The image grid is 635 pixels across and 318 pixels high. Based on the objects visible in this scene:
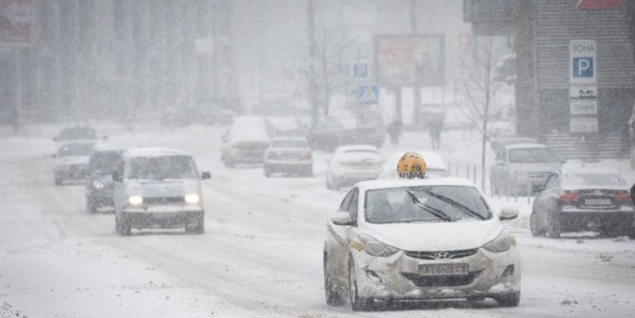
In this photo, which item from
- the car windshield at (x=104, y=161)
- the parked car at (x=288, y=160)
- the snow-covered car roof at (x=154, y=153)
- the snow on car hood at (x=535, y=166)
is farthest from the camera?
the parked car at (x=288, y=160)

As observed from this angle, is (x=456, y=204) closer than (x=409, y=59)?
Yes

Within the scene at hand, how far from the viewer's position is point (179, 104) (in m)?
112

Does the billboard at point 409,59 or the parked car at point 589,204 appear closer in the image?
the parked car at point 589,204

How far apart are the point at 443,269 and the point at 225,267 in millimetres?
8689

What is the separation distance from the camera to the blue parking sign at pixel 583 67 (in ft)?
99.3

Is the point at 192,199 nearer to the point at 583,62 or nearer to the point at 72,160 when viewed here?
the point at 583,62

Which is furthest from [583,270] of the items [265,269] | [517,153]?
[517,153]

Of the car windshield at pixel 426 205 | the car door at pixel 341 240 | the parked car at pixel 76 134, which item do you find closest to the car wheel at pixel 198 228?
the car door at pixel 341 240

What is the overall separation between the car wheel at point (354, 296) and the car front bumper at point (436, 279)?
22cm

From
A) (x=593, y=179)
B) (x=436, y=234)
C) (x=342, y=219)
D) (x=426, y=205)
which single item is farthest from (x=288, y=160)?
(x=436, y=234)

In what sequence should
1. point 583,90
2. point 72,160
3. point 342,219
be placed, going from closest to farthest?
point 342,219 < point 583,90 < point 72,160

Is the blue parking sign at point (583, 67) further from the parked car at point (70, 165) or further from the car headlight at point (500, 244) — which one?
the parked car at point (70, 165)

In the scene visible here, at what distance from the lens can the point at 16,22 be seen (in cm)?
6944

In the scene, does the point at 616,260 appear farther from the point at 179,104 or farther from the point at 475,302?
the point at 179,104
